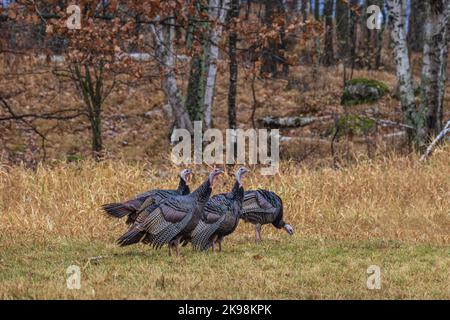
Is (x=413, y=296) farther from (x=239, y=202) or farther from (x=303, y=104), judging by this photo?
(x=303, y=104)

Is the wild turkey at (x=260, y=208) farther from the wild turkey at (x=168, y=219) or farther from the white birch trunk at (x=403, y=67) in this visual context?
the white birch trunk at (x=403, y=67)

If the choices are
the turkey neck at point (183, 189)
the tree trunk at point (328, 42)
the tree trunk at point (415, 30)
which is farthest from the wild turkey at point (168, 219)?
the tree trunk at point (415, 30)

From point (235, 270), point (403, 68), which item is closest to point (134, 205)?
point (235, 270)

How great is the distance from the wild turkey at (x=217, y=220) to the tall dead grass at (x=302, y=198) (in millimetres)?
2126

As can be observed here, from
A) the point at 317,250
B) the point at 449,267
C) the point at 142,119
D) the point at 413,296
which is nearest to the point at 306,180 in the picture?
the point at 317,250

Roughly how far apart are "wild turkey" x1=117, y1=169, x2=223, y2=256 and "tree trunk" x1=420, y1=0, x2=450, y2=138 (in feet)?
33.6

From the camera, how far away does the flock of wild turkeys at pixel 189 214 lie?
30.4 feet

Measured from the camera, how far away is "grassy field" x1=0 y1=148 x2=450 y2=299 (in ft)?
26.2

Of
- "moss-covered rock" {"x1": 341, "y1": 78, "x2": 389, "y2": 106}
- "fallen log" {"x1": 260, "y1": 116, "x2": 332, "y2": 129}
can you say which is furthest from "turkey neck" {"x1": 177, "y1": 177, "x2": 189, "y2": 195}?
"moss-covered rock" {"x1": 341, "y1": 78, "x2": 389, "y2": 106}

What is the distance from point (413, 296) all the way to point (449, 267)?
1.92 m

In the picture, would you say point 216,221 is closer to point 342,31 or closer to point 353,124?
point 353,124

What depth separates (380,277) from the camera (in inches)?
344

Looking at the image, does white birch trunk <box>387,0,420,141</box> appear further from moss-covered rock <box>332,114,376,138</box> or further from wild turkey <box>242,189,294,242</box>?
wild turkey <box>242,189,294,242</box>

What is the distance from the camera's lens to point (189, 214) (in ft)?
30.7
